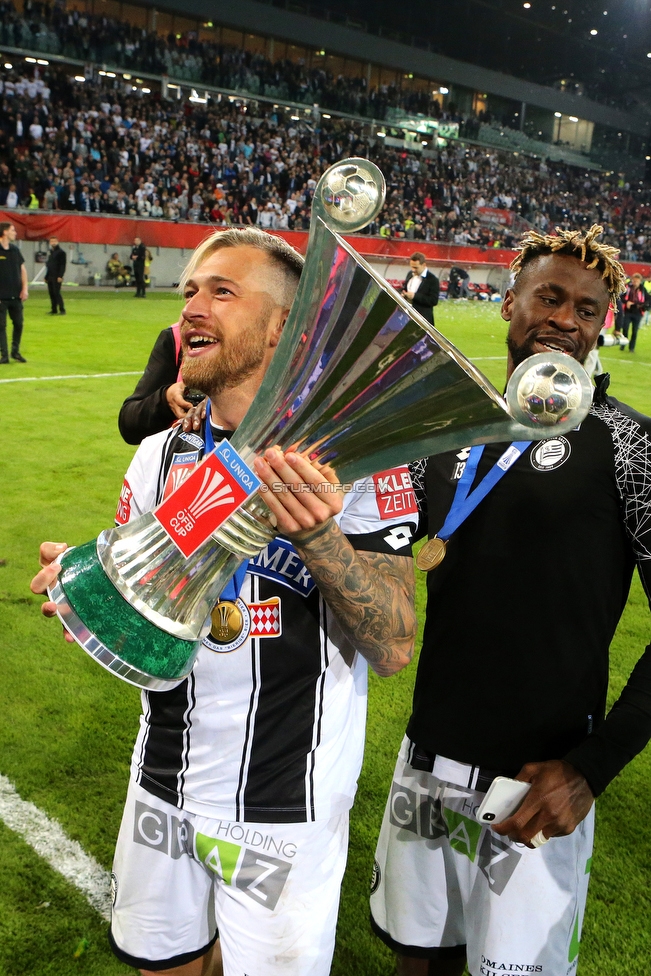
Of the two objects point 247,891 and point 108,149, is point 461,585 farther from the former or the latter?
point 108,149

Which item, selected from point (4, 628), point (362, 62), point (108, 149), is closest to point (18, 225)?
point (108, 149)

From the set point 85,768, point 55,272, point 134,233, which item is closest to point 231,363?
point 85,768

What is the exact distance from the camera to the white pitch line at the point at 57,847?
8.69 feet

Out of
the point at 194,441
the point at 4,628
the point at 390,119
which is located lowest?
the point at 4,628

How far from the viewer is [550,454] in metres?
1.90

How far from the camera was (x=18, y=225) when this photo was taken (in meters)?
19.7

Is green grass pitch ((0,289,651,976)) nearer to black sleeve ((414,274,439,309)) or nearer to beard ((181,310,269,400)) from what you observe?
beard ((181,310,269,400))

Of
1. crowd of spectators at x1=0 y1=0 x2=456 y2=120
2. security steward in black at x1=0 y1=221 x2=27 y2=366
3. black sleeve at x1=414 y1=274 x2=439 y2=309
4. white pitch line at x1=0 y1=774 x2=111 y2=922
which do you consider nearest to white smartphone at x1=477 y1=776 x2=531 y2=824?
white pitch line at x1=0 y1=774 x2=111 y2=922

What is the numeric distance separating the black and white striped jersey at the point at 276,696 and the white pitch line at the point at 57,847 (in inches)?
47.9

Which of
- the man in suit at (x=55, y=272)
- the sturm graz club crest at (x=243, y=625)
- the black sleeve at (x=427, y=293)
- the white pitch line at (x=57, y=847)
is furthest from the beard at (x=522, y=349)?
the man in suit at (x=55, y=272)

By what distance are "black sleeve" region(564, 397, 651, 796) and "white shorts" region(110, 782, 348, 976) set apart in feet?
1.80

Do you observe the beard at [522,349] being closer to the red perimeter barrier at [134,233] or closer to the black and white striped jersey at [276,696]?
the black and white striped jersey at [276,696]

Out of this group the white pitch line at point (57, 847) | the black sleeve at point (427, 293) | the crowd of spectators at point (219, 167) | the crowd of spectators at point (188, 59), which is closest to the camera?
the white pitch line at point (57, 847)

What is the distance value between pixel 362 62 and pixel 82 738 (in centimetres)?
4371
